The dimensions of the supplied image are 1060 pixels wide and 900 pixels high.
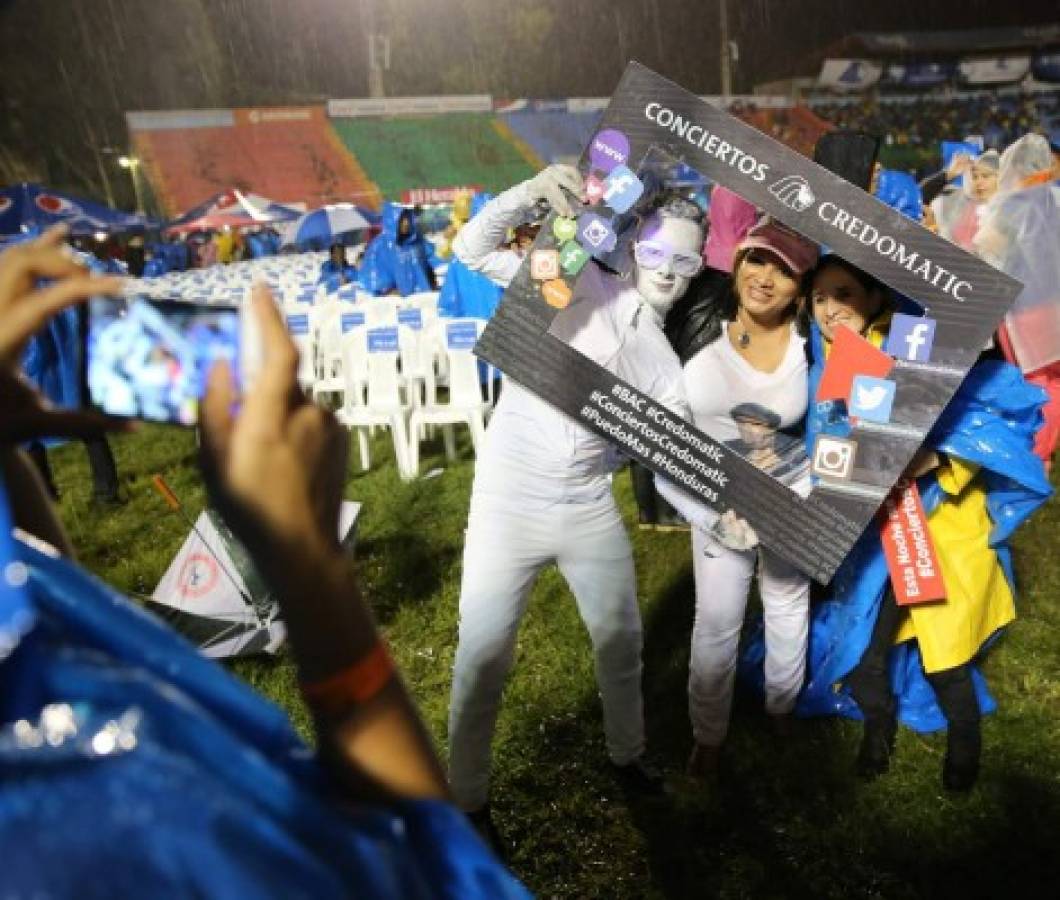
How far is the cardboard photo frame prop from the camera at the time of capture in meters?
1.99

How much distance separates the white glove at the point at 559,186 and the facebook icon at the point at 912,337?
923 mm

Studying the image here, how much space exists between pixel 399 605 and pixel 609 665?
1899 millimetres

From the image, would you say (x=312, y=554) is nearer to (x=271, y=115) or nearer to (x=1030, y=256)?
(x=1030, y=256)

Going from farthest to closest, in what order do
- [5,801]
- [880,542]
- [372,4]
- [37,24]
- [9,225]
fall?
1. [372,4]
2. [37,24]
3. [9,225]
4. [880,542]
5. [5,801]

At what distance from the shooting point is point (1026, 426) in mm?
2518

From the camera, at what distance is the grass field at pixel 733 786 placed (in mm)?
2615

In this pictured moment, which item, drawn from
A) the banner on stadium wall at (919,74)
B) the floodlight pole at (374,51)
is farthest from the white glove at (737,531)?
the banner on stadium wall at (919,74)

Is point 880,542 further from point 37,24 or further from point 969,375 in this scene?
point 37,24

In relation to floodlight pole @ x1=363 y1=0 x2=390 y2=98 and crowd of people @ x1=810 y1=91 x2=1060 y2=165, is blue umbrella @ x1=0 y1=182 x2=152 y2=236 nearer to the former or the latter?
floodlight pole @ x1=363 y1=0 x2=390 y2=98

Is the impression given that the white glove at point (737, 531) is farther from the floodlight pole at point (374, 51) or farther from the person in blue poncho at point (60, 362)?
the floodlight pole at point (374, 51)

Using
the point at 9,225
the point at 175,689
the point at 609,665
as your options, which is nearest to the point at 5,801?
the point at 175,689

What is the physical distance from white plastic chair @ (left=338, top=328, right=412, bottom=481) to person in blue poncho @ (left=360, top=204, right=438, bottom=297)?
113 inches

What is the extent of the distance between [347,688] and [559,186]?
1.90m

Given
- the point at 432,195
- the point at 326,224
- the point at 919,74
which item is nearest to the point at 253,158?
the point at 432,195
